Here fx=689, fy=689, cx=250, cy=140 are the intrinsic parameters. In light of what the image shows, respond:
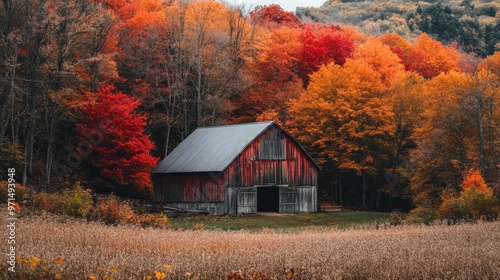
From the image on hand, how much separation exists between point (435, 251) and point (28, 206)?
67.4 feet

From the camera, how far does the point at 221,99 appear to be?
61.2m

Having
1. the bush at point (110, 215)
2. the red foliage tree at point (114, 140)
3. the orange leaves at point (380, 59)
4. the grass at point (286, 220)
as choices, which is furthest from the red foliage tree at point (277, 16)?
the bush at point (110, 215)

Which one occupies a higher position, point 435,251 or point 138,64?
point 138,64

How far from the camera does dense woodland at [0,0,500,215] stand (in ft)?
153

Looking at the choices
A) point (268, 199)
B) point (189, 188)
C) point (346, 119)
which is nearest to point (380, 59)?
point (346, 119)

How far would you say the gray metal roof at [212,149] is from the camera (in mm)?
48531

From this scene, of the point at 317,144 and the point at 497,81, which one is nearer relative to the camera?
the point at 497,81

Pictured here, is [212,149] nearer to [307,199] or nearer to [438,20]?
[307,199]

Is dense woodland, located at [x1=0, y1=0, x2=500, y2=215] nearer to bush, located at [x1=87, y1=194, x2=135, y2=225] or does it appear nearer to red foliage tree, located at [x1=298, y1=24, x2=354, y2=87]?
red foliage tree, located at [x1=298, y1=24, x2=354, y2=87]

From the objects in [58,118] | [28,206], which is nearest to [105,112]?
[58,118]

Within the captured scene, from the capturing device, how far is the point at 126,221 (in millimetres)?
28797

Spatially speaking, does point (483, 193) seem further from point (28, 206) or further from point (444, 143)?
point (28, 206)

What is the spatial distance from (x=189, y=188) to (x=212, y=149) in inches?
130

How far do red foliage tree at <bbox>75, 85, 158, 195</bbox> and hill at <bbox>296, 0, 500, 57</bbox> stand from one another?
80311 mm
